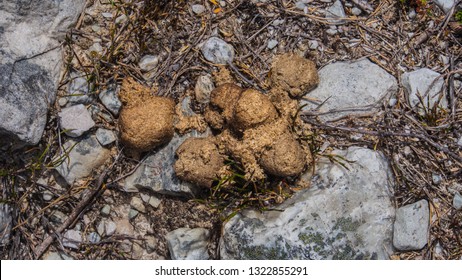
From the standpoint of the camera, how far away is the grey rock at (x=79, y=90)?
13.1ft

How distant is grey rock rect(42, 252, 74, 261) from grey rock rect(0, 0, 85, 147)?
3.03ft

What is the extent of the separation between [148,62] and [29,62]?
92cm

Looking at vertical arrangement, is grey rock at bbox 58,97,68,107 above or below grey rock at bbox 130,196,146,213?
above

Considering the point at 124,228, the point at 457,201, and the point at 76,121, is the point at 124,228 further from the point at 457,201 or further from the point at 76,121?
the point at 457,201

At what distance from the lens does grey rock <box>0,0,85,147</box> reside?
3.78 m

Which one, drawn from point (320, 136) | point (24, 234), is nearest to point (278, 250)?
point (320, 136)

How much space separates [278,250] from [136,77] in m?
1.77

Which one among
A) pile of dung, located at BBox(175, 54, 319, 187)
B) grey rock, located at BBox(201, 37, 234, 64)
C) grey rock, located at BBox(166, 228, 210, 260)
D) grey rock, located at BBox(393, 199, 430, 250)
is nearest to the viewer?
pile of dung, located at BBox(175, 54, 319, 187)

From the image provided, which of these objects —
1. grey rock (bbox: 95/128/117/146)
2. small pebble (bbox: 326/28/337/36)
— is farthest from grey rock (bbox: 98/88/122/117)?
small pebble (bbox: 326/28/337/36)

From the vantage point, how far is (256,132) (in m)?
3.61

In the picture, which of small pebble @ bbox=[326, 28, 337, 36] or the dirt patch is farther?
small pebble @ bbox=[326, 28, 337, 36]

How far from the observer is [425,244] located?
12.6 feet

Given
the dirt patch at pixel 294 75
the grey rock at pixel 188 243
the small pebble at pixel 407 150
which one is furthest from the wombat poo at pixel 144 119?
the small pebble at pixel 407 150

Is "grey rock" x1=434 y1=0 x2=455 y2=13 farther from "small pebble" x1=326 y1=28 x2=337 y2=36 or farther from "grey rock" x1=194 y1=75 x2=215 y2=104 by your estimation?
"grey rock" x1=194 y1=75 x2=215 y2=104
